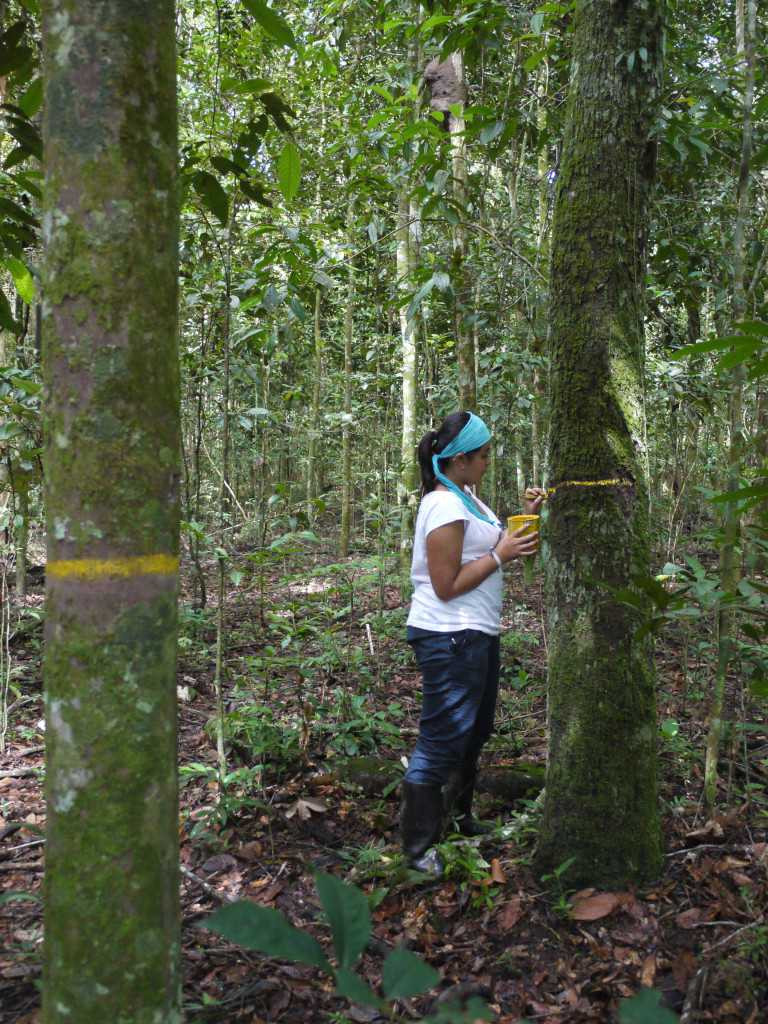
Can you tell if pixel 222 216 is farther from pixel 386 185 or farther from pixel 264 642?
pixel 264 642

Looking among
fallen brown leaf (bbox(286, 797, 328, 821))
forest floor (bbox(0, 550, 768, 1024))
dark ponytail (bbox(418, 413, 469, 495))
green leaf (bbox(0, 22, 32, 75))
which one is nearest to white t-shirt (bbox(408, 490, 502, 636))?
dark ponytail (bbox(418, 413, 469, 495))

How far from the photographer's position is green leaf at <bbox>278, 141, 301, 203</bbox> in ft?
8.79

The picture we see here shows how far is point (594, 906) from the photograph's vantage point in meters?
2.49

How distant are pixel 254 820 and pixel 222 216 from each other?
251 centimetres

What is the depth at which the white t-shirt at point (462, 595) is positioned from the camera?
3170 mm

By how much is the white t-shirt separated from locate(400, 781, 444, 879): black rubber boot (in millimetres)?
640

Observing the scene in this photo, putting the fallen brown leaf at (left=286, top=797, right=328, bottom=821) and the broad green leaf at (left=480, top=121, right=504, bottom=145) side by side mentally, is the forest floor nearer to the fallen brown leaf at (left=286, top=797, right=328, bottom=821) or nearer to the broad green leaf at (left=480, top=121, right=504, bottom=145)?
the fallen brown leaf at (left=286, top=797, right=328, bottom=821)

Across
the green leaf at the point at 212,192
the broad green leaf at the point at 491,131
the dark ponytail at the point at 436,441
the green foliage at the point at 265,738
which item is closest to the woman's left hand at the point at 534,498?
the dark ponytail at the point at 436,441

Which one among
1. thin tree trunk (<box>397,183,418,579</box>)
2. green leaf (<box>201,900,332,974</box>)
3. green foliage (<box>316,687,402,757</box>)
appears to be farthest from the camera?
thin tree trunk (<box>397,183,418,579</box>)

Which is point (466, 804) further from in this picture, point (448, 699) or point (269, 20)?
point (269, 20)

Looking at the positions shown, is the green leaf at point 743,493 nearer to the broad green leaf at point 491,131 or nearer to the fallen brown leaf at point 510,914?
the fallen brown leaf at point 510,914

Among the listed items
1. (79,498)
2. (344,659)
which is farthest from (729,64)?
(344,659)

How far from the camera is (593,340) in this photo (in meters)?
2.58

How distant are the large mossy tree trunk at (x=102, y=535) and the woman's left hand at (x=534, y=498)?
1839 millimetres
